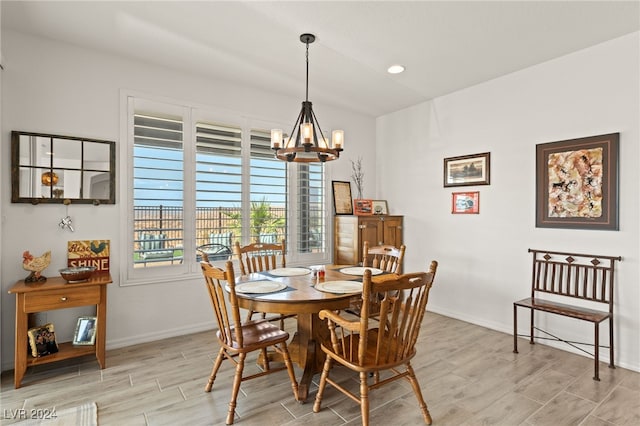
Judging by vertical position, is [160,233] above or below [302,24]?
below

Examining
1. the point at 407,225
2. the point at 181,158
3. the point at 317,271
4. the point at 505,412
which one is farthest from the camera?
the point at 407,225

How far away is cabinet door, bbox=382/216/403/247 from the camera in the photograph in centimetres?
470

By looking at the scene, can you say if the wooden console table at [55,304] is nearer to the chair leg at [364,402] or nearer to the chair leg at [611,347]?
the chair leg at [364,402]

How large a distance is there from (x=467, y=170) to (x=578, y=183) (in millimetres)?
1157

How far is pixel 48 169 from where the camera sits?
2.97 m

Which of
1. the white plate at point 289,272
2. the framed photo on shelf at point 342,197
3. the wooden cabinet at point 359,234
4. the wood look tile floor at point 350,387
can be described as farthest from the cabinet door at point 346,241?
the wood look tile floor at point 350,387

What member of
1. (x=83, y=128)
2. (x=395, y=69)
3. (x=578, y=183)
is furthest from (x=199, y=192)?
(x=578, y=183)

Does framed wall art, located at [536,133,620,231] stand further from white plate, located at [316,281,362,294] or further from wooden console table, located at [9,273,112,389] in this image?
wooden console table, located at [9,273,112,389]

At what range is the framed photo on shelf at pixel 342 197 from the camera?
4.83 m

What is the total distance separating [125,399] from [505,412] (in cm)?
257

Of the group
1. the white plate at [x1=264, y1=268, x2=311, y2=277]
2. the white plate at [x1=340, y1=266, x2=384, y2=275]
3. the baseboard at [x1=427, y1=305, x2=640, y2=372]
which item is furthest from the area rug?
the baseboard at [x1=427, y1=305, x2=640, y2=372]

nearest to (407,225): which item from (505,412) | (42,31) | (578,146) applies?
(578,146)

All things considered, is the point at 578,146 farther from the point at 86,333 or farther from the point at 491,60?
the point at 86,333

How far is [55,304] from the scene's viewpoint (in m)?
2.65
